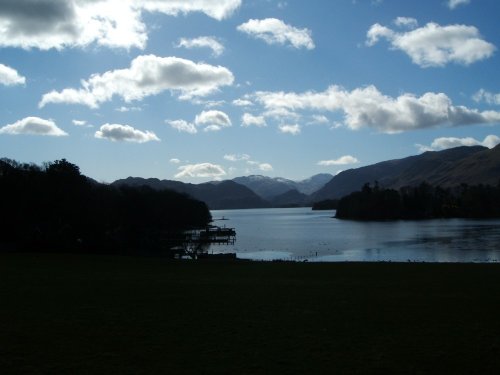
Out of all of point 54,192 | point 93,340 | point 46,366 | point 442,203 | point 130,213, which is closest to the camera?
point 46,366

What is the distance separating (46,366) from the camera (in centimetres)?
915

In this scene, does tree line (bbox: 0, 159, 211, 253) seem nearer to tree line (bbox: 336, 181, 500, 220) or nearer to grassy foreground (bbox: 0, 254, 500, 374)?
grassy foreground (bbox: 0, 254, 500, 374)

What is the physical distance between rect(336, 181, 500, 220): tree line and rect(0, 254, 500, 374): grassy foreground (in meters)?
173

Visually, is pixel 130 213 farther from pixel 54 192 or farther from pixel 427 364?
pixel 427 364

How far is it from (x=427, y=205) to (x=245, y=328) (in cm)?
18788

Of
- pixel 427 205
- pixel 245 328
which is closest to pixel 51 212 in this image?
pixel 245 328

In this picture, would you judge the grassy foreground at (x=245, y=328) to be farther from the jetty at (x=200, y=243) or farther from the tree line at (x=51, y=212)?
the jetty at (x=200, y=243)

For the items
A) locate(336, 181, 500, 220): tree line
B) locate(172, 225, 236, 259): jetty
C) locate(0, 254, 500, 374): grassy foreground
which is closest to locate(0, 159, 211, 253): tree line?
locate(172, 225, 236, 259): jetty

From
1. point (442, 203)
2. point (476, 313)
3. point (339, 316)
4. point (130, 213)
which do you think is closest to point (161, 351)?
point (339, 316)

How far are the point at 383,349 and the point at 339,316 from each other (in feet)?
11.2

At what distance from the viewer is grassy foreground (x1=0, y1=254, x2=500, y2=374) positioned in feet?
31.1

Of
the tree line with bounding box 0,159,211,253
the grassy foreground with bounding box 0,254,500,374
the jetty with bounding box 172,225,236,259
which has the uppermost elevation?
the tree line with bounding box 0,159,211,253

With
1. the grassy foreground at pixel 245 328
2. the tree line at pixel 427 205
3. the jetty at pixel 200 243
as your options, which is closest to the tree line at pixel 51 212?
→ the jetty at pixel 200 243

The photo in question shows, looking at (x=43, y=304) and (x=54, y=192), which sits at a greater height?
(x=54, y=192)
